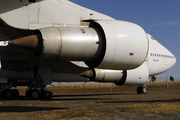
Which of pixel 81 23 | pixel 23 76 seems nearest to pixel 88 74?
A: pixel 81 23

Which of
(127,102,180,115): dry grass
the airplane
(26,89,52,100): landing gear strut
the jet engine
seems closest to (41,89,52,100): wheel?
(26,89,52,100): landing gear strut

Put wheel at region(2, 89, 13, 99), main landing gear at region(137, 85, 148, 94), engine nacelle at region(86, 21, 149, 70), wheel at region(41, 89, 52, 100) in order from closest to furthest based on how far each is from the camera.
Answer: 1. engine nacelle at region(86, 21, 149, 70)
2. wheel at region(41, 89, 52, 100)
3. wheel at region(2, 89, 13, 99)
4. main landing gear at region(137, 85, 148, 94)

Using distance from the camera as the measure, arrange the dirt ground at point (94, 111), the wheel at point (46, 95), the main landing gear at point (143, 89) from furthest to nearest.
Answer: the main landing gear at point (143, 89), the wheel at point (46, 95), the dirt ground at point (94, 111)

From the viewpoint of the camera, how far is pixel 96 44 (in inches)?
233

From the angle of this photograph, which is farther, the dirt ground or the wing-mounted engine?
the wing-mounted engine

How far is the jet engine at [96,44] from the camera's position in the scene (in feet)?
18.3

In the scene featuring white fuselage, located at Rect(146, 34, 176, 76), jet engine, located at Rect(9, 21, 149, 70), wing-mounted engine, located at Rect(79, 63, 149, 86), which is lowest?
wing-mounted engine, located at Rect(79, 63, 149, 86)

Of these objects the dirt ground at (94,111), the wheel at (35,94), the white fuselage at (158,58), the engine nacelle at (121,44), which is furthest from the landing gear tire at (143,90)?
the engine nacelle at (121,44)

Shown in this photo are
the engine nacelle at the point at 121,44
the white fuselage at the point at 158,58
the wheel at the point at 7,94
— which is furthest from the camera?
the white fuselage at the point at 158,58

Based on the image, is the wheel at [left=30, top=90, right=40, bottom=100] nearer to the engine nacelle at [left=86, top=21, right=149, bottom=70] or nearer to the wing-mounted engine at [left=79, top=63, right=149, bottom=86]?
the wing-mounted engine at [left=79, top=63, right=149, bottom=86]

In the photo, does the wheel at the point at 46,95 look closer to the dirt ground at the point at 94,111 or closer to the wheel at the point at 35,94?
the wheel at the point at 35,94

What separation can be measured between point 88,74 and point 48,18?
4430mm

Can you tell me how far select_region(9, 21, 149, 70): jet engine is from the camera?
557 centimetres

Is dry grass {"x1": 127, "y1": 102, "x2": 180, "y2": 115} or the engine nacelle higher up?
the engine nacelle
